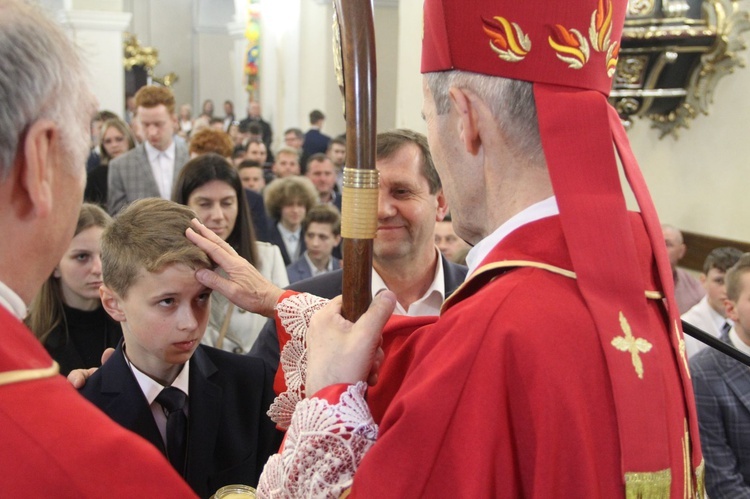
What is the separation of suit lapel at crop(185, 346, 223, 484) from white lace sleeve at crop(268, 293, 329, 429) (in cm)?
38

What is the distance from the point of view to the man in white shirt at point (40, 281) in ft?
3.21

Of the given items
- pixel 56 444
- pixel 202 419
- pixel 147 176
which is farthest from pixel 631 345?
pixel 147 176

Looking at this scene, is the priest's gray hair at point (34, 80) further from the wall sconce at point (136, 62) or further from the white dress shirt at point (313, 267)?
the wall sconce at point (136, 62)

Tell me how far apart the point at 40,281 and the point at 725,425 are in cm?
289

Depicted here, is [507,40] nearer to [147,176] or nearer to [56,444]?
[56,444]

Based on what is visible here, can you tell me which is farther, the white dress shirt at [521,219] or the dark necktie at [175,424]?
the dark necktie at [175,424]

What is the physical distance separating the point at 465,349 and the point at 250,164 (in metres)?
5.89

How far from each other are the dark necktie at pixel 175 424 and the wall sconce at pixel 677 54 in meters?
4.28

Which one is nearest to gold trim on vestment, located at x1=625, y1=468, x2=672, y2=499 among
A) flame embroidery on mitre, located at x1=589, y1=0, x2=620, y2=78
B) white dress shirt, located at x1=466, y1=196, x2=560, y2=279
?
white dress shirt, located at x1=466, y1=196, x2=560, y2=279

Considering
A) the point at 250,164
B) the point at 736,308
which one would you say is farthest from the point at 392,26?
the point at 736,308

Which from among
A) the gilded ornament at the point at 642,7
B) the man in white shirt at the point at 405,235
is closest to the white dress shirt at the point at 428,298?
the man in white shirt at the point at 405,235

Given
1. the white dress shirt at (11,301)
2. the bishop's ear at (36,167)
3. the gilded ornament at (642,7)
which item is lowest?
the white dress shirt at (11,301)

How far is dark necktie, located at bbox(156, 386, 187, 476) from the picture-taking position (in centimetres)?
219

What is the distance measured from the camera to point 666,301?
1399mm
